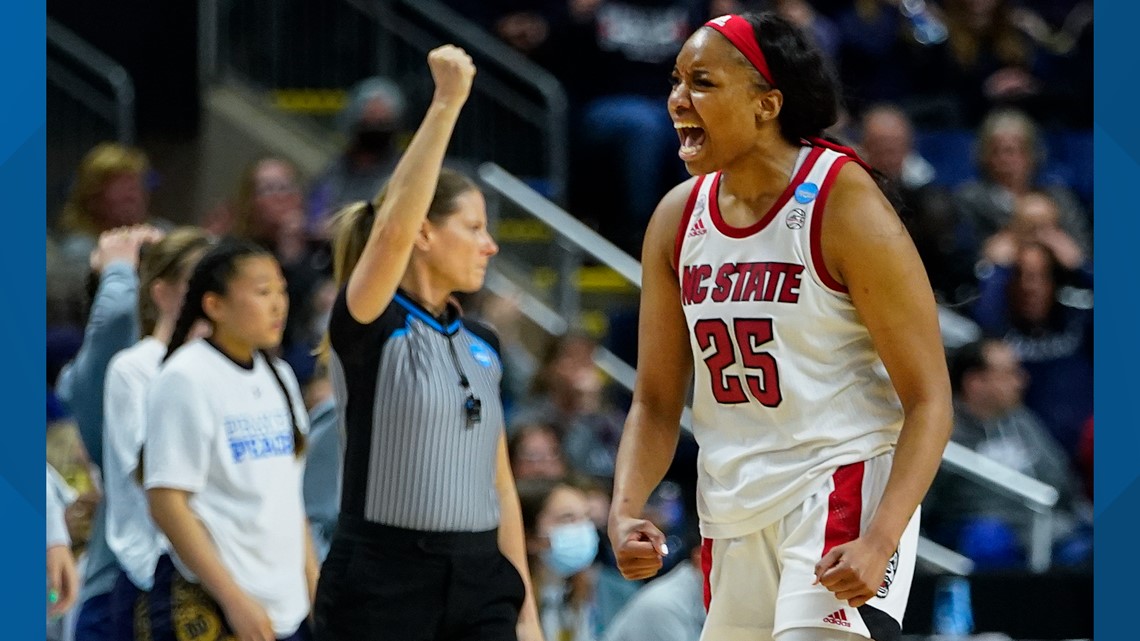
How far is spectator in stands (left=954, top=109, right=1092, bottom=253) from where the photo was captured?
899 cm

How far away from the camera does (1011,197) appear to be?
906 centimetres

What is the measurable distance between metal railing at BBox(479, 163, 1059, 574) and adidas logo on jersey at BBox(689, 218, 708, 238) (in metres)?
3.64

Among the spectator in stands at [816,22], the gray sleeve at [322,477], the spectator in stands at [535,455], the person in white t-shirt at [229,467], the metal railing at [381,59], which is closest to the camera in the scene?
the person in white t-shirt at [229,467]

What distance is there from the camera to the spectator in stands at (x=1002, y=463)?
7.31 m

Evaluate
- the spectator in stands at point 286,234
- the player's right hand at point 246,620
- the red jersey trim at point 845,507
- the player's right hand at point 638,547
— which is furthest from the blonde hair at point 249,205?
the red jersey trim at point 845,507

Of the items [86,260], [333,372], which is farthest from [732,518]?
[86,260]

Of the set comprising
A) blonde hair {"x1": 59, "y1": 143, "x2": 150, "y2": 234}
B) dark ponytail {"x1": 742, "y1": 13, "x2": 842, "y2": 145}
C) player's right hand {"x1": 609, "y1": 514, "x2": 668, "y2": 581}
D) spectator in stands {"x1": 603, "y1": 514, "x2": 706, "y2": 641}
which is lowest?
spectator in stands {"x1": 603, "y1": 514, "x2": 706, "y2": 641}

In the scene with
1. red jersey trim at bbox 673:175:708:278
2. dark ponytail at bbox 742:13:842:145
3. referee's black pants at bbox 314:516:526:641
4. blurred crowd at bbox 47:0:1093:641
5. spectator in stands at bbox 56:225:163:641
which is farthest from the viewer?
blurred crowd at bbox 47:0:1093:641

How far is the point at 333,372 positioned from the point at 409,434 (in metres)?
0.28

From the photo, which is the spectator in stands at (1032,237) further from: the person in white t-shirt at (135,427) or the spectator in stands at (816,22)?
the person in white t-shirt at (135,427)

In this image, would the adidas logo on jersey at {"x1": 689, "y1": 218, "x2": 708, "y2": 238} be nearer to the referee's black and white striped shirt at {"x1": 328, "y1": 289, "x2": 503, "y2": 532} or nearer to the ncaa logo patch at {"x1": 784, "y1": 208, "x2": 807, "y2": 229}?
the ncaa logo patch at {"x1": 784, "y1": 208, "x2": 807, "y2": 229}

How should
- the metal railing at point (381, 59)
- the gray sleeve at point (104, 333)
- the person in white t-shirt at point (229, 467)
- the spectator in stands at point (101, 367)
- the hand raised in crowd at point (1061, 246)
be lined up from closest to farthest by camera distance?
the person in white t-shirt at point (229, 467)
the spectator in stands at point (101, 367)
the gray sleeve at point (104, 333)
the hand raised in crowd at point (1061, 246)
the metal railing at point (381, 59)

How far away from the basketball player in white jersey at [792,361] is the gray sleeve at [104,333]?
2.33 meters

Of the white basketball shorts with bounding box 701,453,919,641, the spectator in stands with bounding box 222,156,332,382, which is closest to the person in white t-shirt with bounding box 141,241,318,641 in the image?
the white basketball shorts with bounding box 701,453,919,641
